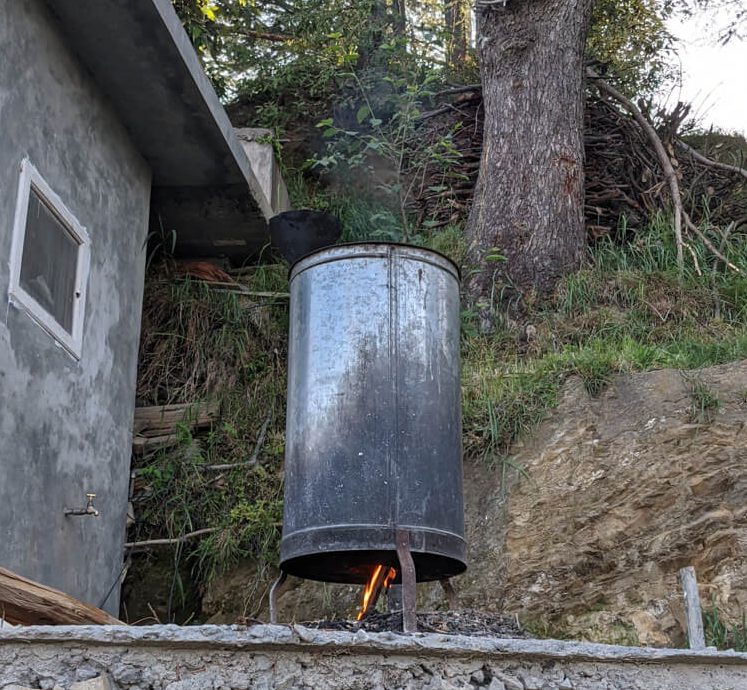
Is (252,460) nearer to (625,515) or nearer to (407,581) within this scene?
(625,515)

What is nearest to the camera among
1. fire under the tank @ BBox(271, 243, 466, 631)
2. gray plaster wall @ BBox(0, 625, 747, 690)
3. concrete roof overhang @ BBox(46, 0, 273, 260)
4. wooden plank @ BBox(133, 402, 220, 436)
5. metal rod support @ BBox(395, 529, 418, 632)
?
gray plaster wall @ BBox(0, 625, 747, 690)

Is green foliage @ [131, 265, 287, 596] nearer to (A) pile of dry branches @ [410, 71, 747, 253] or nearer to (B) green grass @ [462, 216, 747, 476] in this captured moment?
(B) green grass @ [462, 216, 747, 476]

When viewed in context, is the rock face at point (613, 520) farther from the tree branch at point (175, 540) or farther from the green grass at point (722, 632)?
the tree branch at point (175, 540)

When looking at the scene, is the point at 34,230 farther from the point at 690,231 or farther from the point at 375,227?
the point at 690,231

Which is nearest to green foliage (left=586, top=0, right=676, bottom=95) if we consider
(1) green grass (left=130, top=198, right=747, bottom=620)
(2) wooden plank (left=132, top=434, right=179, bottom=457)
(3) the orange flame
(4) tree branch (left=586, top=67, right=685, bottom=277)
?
(4) tree branch (left=586, top=67, right=685, bottom=277)

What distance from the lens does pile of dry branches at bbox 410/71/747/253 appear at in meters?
9.32

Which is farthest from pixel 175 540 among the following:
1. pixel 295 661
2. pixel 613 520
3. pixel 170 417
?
pixel 295 661

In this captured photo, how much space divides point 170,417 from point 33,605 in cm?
343

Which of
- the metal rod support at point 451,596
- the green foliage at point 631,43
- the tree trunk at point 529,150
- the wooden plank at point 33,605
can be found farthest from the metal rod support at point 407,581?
the green foliage at point 631,43

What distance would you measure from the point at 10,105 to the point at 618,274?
15.2 feet

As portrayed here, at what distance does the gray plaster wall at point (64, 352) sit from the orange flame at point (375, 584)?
1.63 metres

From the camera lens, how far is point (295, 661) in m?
3.10

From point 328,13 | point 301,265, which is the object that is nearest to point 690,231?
point 328,13

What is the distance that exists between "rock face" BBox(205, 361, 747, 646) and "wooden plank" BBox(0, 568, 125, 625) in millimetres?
2187
